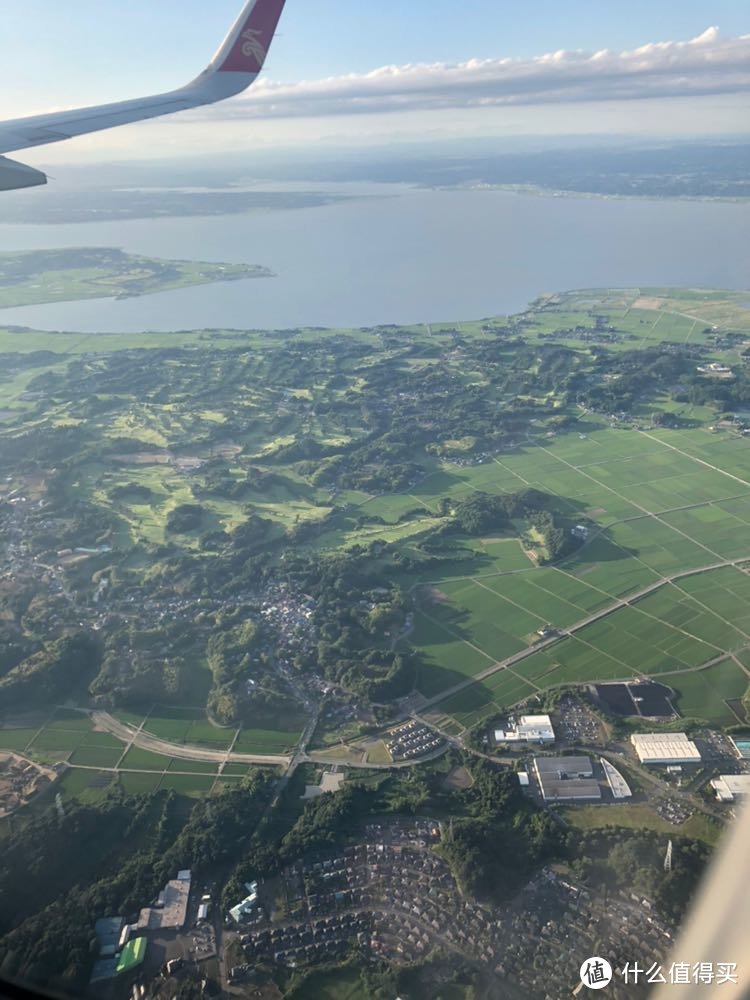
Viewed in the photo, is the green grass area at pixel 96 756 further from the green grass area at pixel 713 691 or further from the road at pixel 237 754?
the green grass area at pixel 713 691

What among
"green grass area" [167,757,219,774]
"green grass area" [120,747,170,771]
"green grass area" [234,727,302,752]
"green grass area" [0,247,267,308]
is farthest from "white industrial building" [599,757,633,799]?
"green grass area" [0,247,267,308]

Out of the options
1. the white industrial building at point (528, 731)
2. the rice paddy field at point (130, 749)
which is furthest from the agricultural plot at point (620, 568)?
the rice paddy field at point (130, 749)

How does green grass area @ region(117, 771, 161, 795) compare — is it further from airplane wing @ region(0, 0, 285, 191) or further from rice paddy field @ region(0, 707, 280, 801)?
airplane wing @ region(0, 0, 285, 191)

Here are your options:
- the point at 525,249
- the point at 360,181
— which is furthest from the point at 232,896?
the point at 360,181

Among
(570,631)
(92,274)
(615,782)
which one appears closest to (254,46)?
(615,782)

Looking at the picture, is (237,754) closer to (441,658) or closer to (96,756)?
(96,756)

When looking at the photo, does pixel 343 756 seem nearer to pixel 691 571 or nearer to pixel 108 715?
pixel 108 715
